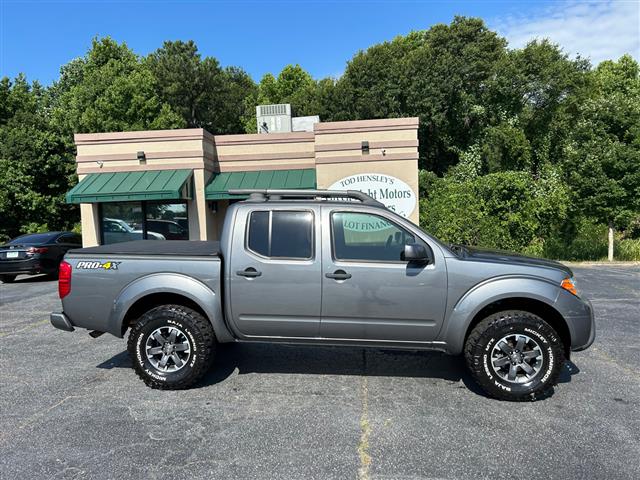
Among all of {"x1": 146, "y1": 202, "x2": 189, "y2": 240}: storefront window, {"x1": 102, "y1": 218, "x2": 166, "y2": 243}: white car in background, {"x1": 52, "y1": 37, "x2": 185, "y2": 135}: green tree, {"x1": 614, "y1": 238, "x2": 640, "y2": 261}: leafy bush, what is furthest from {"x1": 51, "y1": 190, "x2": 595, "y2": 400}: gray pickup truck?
{"x1": 52, "y1": 37, "x2": 185, "y2": 135}: green tree

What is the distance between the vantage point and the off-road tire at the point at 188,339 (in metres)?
4.55

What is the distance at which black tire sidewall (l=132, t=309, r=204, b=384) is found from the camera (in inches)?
179

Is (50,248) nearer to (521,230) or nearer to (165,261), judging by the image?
(165,261)

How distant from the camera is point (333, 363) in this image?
541 centimetres

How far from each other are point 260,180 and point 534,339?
12.3 m

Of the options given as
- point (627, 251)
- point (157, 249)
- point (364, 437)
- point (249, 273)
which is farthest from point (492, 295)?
point (627, 251)

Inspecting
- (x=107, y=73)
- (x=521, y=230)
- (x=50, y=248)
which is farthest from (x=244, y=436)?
(x=107, y=73)

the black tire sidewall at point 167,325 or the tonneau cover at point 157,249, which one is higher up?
the tonneau cover at point 157,249

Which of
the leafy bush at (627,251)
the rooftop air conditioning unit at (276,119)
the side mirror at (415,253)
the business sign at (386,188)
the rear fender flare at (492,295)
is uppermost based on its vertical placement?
the rooftop air conditioning unit at (276,119)

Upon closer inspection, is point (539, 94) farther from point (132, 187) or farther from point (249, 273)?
point (249, 273)

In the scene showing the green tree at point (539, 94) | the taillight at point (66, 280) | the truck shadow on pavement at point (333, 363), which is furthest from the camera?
the green tree at point (539, 94)

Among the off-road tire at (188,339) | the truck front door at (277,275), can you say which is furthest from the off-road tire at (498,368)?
the off-road tire at (188,339)

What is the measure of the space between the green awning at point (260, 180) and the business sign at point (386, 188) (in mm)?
1083

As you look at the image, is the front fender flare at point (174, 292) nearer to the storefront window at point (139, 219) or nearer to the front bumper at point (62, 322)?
the front bumper at point (62, 322)
